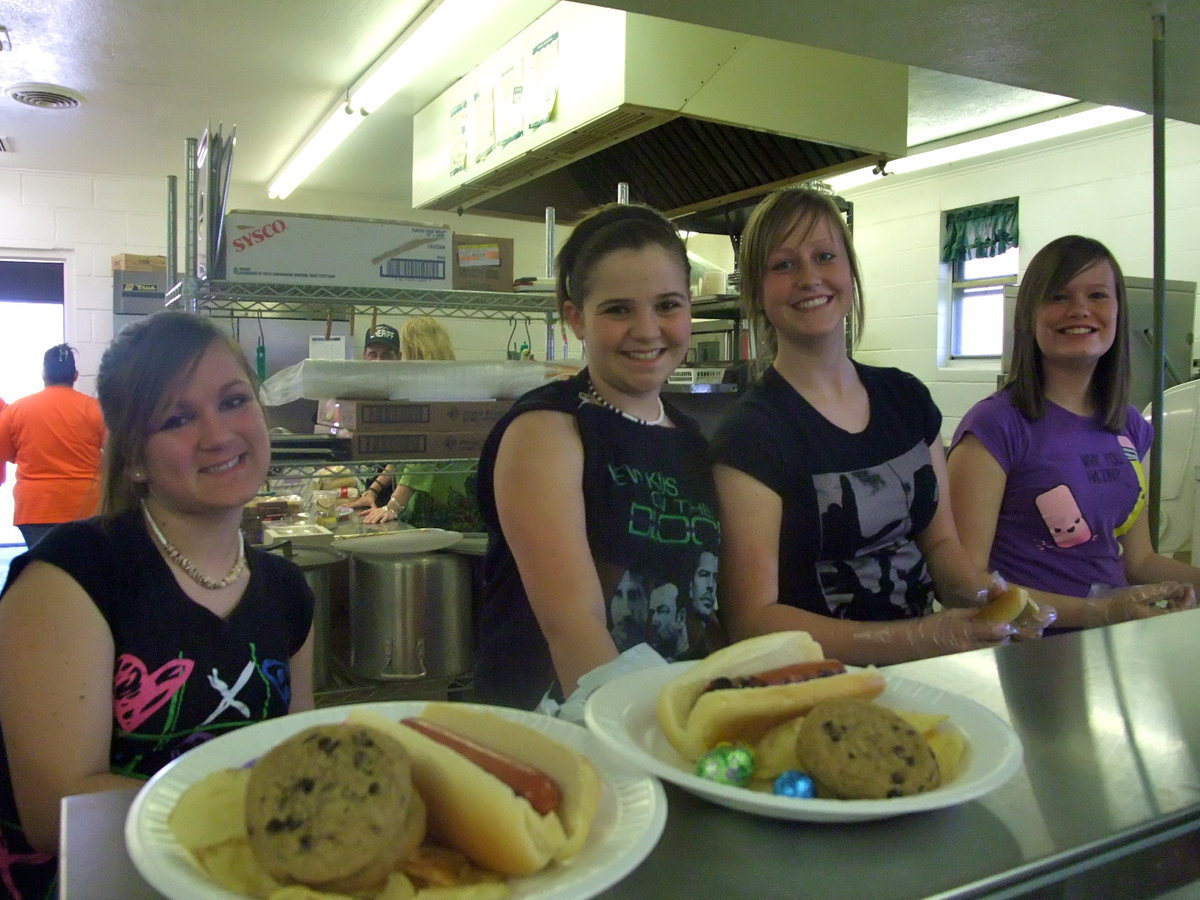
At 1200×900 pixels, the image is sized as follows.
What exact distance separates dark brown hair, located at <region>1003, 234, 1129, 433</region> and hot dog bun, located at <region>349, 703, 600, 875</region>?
5.39 ft

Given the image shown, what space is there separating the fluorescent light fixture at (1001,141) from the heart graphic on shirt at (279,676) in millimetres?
4769

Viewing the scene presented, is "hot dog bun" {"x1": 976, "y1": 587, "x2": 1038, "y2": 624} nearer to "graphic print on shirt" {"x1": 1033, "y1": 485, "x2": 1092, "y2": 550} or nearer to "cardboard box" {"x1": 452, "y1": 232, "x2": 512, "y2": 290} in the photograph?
"graphic print on shirt" {"x1": 1033, "y1": 485, "x2": 1092, "y2": 550}

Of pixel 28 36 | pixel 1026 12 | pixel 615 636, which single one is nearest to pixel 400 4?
pixel 28 36

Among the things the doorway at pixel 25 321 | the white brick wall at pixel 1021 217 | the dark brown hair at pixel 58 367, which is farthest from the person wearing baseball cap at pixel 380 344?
the doorway at pixel 25 321

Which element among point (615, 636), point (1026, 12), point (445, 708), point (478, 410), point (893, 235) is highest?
point (893, 235)

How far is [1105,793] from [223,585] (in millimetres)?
1154

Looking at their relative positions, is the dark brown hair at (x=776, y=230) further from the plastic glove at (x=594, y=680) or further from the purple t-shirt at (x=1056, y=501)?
the plastic glove at (x=594, y=680)

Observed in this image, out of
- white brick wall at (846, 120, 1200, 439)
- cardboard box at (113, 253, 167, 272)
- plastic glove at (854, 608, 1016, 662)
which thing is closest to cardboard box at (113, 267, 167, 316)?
cardboard box at (113, 253, 167, 272)

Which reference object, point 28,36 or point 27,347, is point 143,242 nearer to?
point 27,347

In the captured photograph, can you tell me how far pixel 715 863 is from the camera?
1.86 feet

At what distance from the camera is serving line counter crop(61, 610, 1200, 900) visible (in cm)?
54

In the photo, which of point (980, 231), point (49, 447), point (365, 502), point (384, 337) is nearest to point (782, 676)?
point (365, 502)

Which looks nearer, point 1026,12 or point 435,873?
point 435,873

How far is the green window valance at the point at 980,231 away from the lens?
6926 mm
